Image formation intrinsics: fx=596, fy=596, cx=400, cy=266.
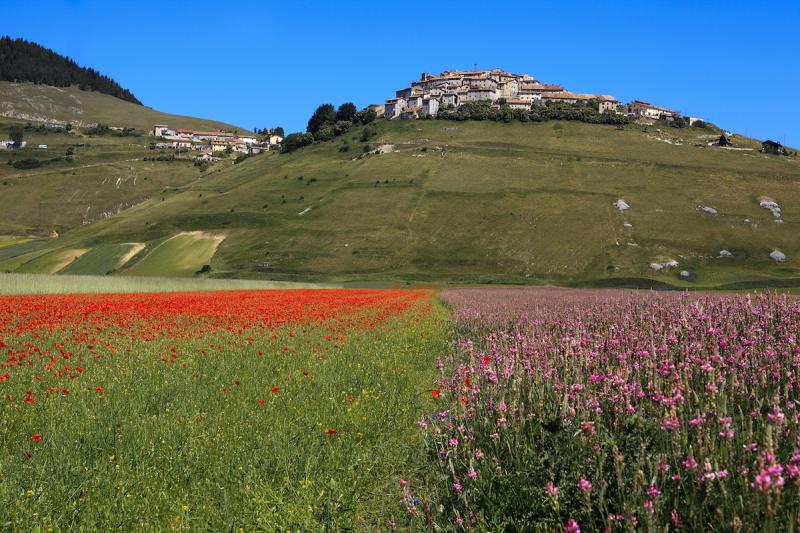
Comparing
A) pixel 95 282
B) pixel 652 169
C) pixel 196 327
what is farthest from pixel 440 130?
pixel 196 327

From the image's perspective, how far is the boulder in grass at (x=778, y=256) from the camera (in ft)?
294

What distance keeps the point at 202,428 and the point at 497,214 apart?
106286 mm

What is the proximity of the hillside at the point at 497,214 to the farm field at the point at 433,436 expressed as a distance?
7795 cm

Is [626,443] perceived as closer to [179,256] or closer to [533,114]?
[179,256]

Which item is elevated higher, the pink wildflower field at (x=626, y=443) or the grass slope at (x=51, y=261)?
the pink wildflower field at (x=626, y=443)

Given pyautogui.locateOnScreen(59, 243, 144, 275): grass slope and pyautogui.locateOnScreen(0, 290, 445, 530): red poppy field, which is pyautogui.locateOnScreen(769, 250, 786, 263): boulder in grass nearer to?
pyautogui.locateOnScreen(0, 290, 445, 530): red poppy field

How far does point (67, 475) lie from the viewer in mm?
6730

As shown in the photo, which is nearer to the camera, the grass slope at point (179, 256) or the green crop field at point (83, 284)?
→ the green crop field at point (83, 284)

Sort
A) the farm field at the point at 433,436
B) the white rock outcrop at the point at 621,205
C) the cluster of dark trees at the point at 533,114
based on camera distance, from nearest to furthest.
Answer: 1. the farm field at the point at 433,436
2. the white rock outcrop at the point at 621,205
3. the cluster of dark trees at the point at 533,114

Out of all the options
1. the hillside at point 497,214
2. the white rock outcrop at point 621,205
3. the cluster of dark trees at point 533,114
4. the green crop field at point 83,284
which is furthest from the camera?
the cluster of dark trees at point 533,114

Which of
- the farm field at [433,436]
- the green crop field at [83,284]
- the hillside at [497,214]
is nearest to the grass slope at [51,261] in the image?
the hillside at [497,214]

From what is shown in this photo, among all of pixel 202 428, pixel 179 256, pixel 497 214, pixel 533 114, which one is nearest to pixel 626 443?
pixel 202 428

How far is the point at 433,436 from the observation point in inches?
277

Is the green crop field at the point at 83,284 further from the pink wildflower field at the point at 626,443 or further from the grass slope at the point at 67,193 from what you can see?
the grass slope at the point at 67,193
